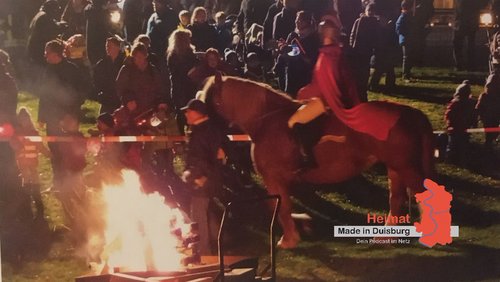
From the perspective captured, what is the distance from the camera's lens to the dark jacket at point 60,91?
501 cm

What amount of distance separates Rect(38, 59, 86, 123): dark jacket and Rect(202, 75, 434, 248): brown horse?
37.0 inches

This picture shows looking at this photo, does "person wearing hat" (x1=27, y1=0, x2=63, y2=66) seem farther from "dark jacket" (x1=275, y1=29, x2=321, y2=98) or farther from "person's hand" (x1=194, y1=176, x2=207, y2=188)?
"dark jacket" (x1=275, y1=29, x2=321, y2=98)

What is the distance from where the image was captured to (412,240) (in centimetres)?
482

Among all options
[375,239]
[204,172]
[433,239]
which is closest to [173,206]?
[204,172]

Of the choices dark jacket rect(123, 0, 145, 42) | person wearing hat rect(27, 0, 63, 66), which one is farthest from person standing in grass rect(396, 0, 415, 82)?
person wearing hat rect(27, 0, 63, 66)

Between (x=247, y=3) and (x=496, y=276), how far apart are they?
236cm

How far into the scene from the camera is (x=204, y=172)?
470 centimetres

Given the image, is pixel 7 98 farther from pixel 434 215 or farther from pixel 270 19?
pixel 434 215

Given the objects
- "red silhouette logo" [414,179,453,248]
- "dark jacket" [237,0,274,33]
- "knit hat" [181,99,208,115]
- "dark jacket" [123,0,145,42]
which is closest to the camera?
"knit hat" [181,99,208,115]

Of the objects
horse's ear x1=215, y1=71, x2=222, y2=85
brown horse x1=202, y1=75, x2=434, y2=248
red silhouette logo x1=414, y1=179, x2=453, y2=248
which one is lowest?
red silhouette logo x1=414, y1=179, x2=453, y2=248

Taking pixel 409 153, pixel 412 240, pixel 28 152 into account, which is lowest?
pixel 412 240

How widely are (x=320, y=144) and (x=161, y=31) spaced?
1285 mm

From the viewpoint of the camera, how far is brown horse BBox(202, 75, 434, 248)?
4.69 meters

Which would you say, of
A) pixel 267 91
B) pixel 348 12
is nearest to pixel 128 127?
pixel 267 91
